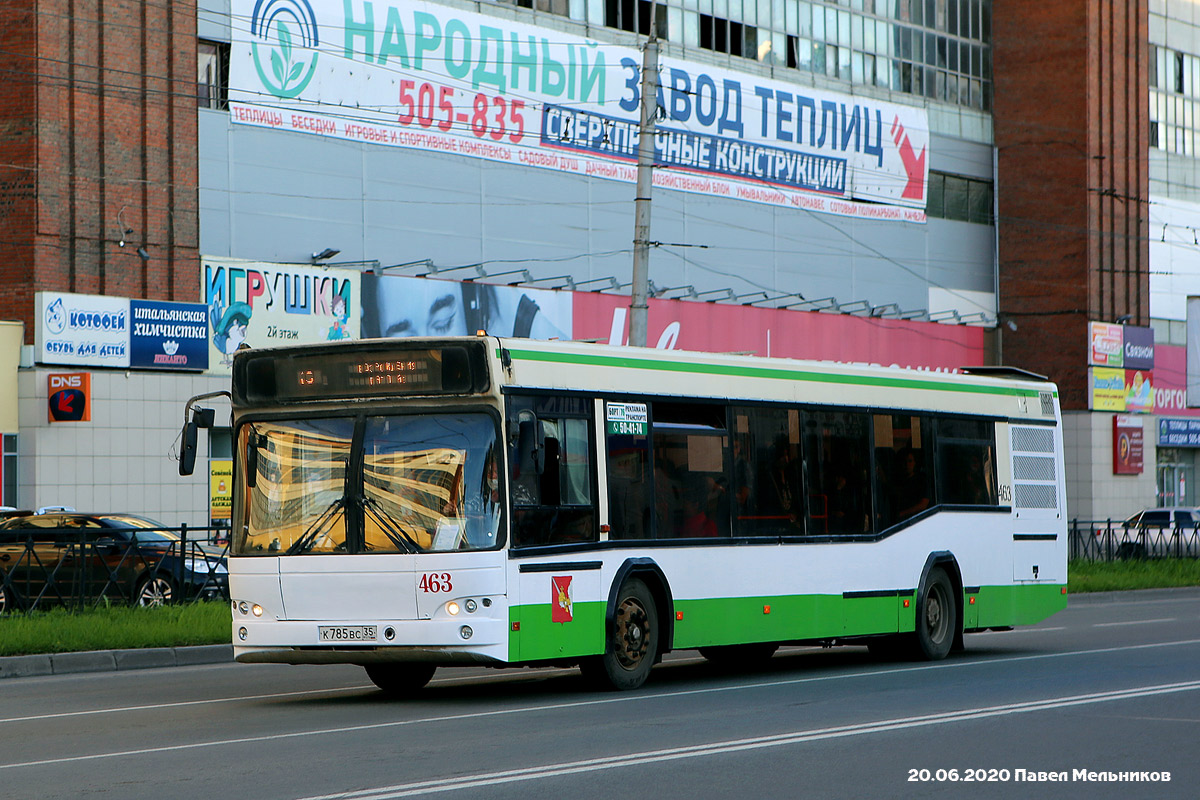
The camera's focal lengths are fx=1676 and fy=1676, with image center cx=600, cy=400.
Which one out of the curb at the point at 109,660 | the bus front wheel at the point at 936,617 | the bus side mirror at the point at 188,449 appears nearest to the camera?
the bus side mirror at the point at 188,449

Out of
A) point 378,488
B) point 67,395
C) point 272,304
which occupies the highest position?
point 272,304

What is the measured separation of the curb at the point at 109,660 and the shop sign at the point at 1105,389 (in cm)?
3761

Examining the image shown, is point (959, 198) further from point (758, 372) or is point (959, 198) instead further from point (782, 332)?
point (758, 372)

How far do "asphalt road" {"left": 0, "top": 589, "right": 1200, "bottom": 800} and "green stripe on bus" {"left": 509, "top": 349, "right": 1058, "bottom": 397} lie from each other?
104 inches

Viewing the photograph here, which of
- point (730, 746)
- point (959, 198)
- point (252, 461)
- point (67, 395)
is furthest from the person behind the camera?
point (959, 198)

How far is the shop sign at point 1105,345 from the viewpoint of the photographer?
5094 cm

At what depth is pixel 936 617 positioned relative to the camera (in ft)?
55.3

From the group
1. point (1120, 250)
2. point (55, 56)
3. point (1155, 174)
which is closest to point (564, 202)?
point (55, 56)

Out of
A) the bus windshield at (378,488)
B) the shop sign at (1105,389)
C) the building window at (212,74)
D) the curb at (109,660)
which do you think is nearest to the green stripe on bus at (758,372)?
the bus windshield at (378,488)

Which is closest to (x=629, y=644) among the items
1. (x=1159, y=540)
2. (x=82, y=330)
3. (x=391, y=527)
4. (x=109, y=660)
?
(x=391, y=527)

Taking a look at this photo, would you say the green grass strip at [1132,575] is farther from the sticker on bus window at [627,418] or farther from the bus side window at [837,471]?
the sticker on bus window at [627,418]

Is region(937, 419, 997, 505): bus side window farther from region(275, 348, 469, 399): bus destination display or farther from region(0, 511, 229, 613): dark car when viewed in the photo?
region(0, 511, 229, 613): dark car

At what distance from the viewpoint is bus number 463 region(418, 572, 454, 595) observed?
12.1m

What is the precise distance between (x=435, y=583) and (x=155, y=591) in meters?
10.5
